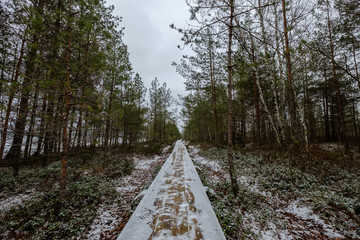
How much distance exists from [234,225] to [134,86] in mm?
13983

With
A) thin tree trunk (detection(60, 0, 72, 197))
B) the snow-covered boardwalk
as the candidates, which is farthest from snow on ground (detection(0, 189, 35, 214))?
the snow-covered boardwalk

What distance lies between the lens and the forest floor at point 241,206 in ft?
10.0

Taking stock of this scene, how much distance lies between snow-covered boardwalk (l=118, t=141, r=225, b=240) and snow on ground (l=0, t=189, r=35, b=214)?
4.49 m

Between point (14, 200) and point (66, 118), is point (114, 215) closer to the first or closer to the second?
point (66, 118)

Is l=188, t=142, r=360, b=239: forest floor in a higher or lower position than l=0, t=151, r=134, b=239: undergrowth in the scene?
higher

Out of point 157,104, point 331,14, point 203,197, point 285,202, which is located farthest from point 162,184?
point 157,104

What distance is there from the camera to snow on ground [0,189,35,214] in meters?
4.37

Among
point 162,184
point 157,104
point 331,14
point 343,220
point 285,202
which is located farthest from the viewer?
point 157,104

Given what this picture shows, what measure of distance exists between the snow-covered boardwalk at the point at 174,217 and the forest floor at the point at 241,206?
0.49 metres

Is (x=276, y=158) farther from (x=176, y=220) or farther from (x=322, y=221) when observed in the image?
(x=176, y=220)

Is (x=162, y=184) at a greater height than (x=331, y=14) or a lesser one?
lesser

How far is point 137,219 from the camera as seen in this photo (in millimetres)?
2848

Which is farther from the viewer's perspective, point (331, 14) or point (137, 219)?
point (331, 14)

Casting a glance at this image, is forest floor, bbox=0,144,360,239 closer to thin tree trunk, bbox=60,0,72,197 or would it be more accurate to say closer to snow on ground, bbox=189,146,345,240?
snow on ground, bbox=189,146,345,240
